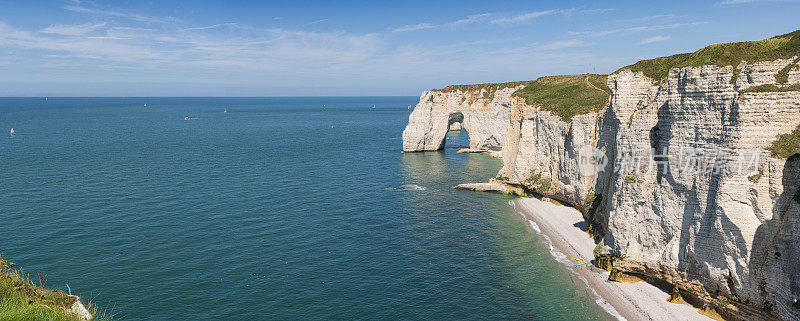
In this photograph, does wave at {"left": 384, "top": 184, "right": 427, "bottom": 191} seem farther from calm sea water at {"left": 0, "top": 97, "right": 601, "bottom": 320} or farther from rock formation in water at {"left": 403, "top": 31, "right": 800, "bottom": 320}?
rock formation in water at {"left": 403, "top": 31, "right": 800, "bottom": 320}

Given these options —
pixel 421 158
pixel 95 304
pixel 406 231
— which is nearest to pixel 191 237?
pixel 95 304

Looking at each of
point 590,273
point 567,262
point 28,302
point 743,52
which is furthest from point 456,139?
point 28,302

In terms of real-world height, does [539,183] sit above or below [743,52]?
below

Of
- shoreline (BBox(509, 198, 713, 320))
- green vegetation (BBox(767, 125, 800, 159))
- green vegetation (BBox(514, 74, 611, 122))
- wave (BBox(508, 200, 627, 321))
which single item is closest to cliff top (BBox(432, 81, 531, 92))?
green vegetation (BBox(514, 74, 611, 122))

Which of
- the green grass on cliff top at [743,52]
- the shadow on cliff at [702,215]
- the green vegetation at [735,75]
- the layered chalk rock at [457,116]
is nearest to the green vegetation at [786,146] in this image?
the shadow on cliff at [702,215]

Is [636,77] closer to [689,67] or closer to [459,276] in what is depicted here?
[689,67]

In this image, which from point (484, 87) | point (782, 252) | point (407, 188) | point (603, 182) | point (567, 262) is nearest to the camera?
point (782, 252)

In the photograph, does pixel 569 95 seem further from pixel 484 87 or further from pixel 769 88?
pixel 484 87
